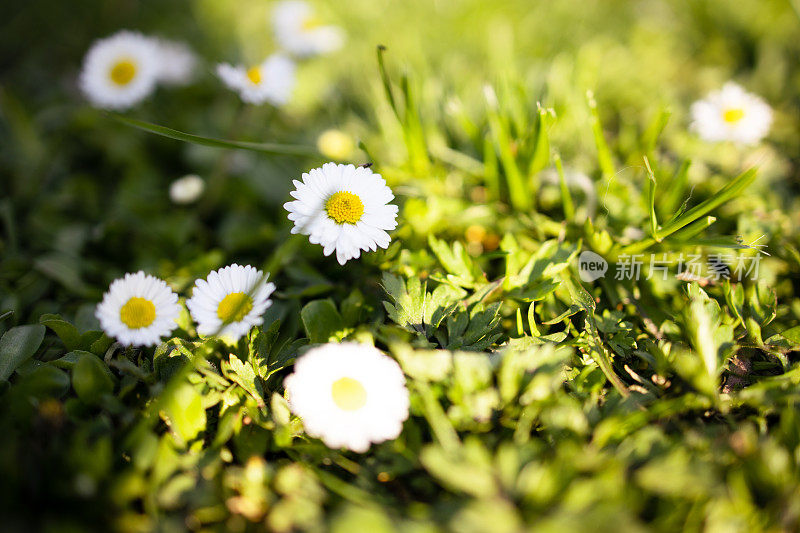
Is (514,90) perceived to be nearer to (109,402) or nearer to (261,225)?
(261,225)

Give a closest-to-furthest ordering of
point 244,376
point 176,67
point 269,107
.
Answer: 1. point 244,376
2. point 269,107
3. point 176,67

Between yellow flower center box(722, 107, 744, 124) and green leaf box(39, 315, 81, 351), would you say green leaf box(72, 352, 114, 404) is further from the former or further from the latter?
yellow flower center box(722, 107, 744, 124)

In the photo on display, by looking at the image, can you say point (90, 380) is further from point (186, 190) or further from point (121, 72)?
point (121, 72)

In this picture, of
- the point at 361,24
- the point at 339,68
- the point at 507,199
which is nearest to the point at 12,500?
the point at 507,199

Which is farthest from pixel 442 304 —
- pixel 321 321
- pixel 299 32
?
pixel 299 32

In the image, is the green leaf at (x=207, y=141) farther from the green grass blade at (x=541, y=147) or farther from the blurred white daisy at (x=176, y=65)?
the blurred white daisy at (x=176, y=65)

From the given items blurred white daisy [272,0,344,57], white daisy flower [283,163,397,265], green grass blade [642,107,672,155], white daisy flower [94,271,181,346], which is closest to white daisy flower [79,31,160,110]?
blurred white daisy [272,0,344,57]

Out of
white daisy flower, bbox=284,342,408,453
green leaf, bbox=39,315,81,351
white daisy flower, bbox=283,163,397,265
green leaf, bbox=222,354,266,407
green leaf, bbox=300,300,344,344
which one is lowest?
white daisy flower, bbox=284,342,408,453

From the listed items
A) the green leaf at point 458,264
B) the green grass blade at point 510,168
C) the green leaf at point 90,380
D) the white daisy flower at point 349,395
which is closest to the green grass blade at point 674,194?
the green grass blade at point 510,168
